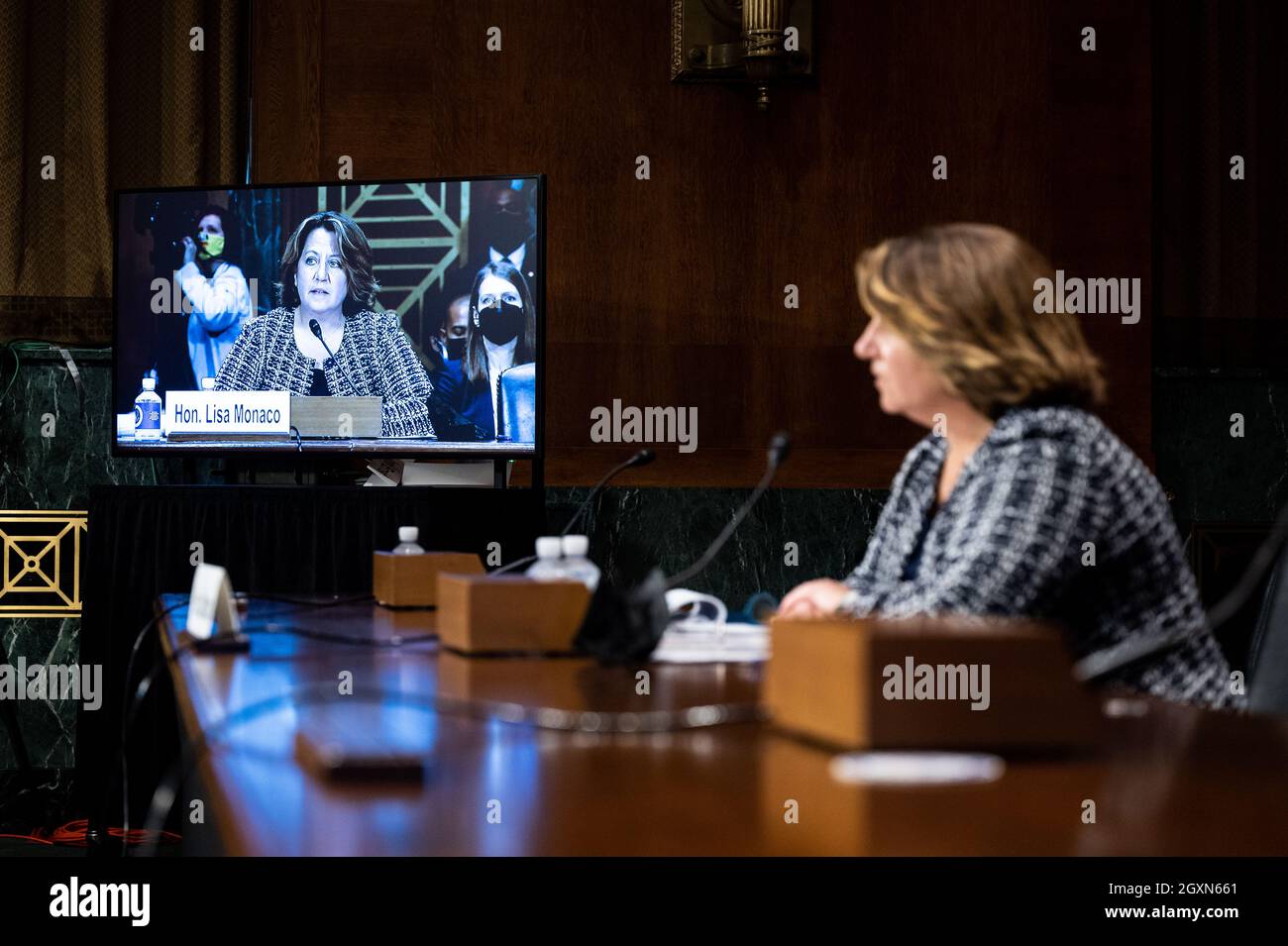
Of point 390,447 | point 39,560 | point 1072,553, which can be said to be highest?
point 390,447

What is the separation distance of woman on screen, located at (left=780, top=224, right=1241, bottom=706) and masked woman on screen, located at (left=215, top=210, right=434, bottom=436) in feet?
6.93

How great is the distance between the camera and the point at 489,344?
150 inches

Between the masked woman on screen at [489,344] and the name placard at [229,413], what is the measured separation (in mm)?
448

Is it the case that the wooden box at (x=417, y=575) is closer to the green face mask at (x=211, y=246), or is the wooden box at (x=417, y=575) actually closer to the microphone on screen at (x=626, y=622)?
the microphone on screen at (x=626, y=622)

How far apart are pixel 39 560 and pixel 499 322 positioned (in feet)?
5.32

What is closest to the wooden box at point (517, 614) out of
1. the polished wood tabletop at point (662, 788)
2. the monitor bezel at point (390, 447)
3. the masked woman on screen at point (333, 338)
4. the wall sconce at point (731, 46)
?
the polished wood tabletop at point (662, 788)

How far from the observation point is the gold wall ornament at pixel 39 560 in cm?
416

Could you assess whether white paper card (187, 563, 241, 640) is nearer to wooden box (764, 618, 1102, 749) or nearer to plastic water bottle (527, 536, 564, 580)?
plastic water bottle (527, 536, 564, 580)

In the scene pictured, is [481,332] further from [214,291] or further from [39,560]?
[39,560]

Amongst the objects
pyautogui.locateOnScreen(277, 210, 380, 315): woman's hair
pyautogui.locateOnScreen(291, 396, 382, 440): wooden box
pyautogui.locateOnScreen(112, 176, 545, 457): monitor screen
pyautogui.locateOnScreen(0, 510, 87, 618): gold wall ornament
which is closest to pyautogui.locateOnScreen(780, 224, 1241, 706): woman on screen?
pyautogui.locateOnScreen(112, 176, 545, 457): monitor screen

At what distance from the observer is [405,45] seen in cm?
427

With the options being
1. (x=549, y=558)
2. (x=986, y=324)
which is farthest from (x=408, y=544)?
(x=986, y=324)

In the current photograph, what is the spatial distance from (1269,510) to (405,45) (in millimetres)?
3073

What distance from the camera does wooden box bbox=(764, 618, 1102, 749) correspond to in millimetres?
911
